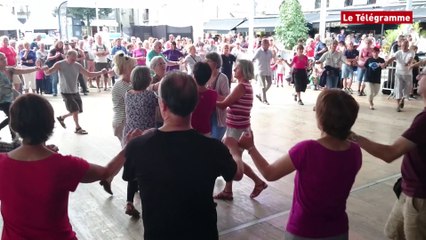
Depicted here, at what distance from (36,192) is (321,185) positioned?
1.31 metres

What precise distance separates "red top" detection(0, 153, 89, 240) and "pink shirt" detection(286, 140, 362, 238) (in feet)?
3.48

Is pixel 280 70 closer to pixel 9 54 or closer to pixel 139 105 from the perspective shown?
pixel 9 54

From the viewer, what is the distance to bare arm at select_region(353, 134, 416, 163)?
7.33ft

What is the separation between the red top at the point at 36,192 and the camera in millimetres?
1810

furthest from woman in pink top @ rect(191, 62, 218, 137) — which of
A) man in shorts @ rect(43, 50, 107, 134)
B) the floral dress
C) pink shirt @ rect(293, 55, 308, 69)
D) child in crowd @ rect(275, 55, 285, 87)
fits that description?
child in crowd @ rect(275, 55, 285, 87)

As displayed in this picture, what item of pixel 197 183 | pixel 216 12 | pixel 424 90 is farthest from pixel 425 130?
pixel 216 12

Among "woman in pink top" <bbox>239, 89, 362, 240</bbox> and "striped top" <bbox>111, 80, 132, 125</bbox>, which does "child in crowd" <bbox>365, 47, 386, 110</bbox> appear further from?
"woman in pink top" <bbox>239, 89, 362, 240</bbox>

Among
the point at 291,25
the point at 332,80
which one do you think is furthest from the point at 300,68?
the point at 291,25

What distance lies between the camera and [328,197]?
2053 millimetres

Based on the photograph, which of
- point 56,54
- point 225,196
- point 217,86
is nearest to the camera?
point 225,196

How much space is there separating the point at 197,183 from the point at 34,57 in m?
12.4

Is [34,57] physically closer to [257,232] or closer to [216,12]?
[257,232]

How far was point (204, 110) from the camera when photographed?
3959mm

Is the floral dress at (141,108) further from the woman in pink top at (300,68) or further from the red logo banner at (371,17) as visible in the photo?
the red logo banner at (371,17)
